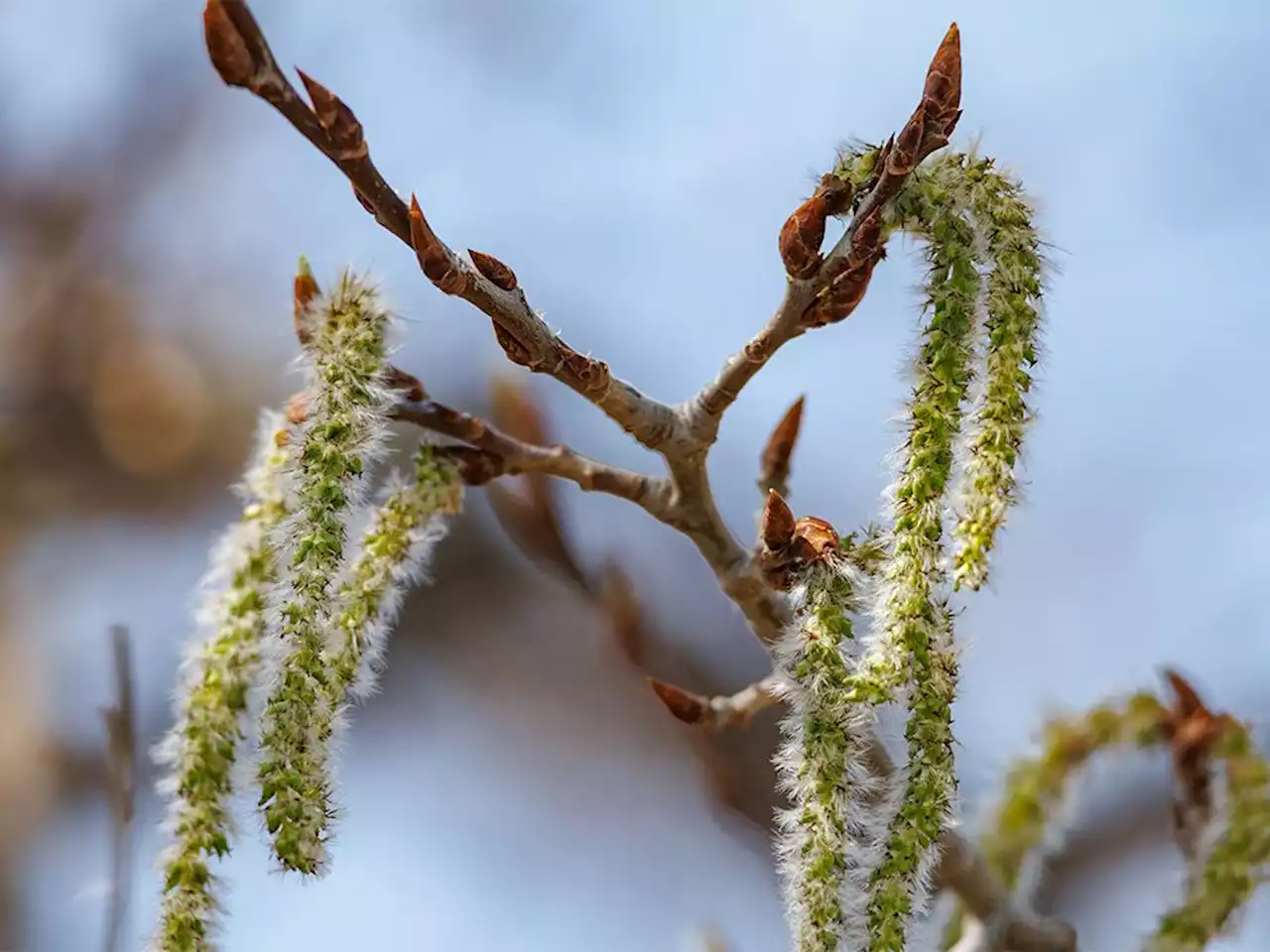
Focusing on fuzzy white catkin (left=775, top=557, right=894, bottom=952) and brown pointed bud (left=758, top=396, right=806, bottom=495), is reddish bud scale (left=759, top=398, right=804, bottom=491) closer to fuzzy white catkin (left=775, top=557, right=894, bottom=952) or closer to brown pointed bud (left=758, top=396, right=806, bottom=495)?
brown pointed bud (left=758, top=396, right=806, bottom=495)

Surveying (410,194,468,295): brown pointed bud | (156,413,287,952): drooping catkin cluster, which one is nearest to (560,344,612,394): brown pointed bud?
(410,194,468,295): brown pointed bud

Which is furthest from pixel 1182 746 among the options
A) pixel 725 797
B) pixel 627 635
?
pixel 627 635

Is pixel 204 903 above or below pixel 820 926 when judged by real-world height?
above

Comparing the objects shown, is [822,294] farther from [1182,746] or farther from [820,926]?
[1182,746]

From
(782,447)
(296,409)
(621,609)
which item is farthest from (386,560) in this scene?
(621,609)

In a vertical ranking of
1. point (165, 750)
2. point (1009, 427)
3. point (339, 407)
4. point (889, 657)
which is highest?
point (339, 407)

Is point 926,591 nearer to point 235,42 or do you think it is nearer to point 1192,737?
point 235,42
